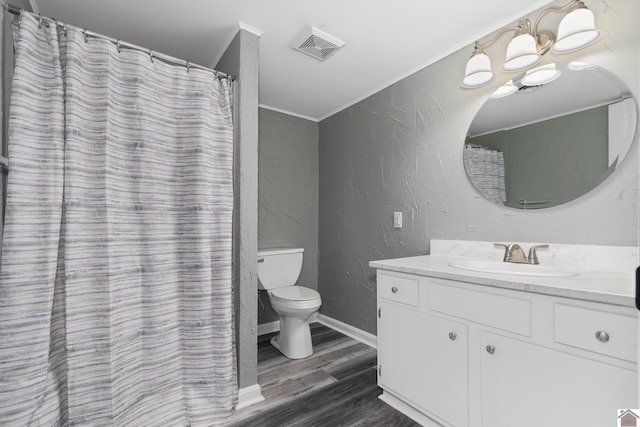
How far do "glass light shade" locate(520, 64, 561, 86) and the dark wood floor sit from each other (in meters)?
1.93

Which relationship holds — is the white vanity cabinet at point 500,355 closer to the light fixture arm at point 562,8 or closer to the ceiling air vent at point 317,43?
the light fixture arm at point 562,8

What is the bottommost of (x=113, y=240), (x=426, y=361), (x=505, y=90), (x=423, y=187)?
(x=426, y=361)

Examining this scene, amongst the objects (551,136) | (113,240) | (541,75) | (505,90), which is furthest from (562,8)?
(113,240)

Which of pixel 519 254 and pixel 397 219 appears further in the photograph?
pixel 397 219

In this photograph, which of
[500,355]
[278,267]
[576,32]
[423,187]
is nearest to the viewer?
[500,355]

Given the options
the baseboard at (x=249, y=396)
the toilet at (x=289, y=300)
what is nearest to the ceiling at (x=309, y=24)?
the toilet at (x=289, y=300)

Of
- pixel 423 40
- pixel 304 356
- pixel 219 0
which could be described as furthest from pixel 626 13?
pixel 304 356

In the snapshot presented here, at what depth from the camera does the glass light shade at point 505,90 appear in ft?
5.34

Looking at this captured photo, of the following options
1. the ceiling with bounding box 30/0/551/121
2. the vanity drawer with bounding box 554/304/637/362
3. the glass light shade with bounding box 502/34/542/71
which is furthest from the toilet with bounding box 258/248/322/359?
the glass light shade with bounding box 502/34/542/71

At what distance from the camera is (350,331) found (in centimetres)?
265

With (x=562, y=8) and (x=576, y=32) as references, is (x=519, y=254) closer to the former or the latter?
(x=576, y=32)

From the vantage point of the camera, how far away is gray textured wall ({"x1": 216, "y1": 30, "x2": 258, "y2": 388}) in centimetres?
169

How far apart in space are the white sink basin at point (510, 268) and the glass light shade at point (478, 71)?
3.41 feet

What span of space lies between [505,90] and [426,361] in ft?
5.16
